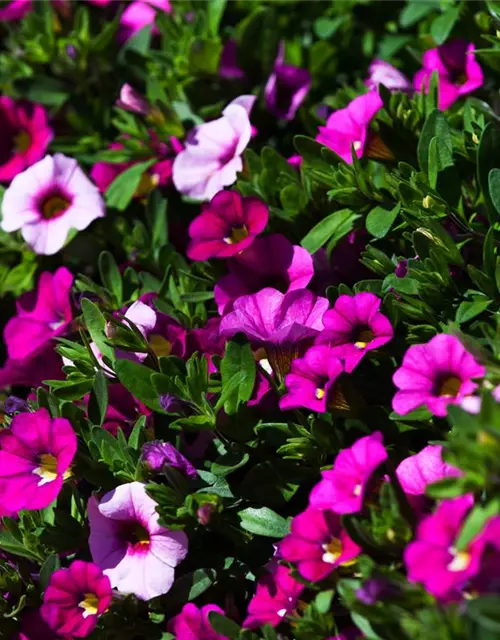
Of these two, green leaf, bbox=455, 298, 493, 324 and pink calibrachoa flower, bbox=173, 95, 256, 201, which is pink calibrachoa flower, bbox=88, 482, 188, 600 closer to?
green leaf, bbox=455, 298, 493, 324

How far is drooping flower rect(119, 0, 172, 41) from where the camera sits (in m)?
2.76

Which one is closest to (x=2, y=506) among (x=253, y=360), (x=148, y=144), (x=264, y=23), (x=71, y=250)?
(x=253, y=360)

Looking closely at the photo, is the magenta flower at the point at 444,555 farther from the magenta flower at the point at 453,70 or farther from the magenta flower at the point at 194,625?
the magenta flower at the point at 453,70

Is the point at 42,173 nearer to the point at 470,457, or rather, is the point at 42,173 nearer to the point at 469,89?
the point at 469,89

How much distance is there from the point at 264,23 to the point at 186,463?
55.4 inches

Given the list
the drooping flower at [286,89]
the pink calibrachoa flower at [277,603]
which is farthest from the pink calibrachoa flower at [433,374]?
the drooping flower at [286,89]

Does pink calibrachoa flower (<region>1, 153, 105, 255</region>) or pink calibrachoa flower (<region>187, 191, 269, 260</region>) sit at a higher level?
pink calibrachoa flower (<region>187, 191, 269, 260</region>)

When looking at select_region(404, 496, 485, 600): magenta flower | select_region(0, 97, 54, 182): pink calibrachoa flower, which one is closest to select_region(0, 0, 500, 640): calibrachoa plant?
select_region(404, 496, 485, 600): magenta flower

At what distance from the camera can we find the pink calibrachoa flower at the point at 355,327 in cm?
168

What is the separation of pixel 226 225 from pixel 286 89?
26.2 inches

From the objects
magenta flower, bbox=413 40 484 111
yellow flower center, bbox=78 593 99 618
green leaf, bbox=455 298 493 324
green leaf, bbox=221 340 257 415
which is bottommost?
yellow flower center, bbox=78 593 99 618

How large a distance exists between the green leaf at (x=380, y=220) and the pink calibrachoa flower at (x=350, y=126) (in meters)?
0.15

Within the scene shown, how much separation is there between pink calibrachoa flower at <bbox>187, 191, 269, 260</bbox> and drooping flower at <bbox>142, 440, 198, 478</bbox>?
0.44 meters

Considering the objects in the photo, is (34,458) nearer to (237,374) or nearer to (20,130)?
(237,374)
